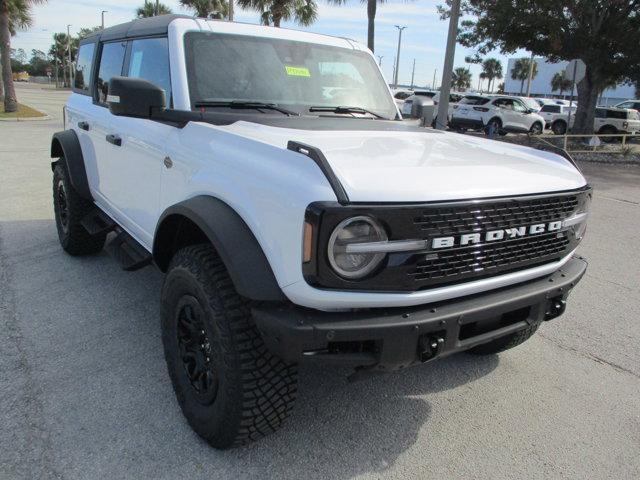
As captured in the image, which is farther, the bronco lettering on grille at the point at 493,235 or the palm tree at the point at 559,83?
the palm tree at the point at 559,83

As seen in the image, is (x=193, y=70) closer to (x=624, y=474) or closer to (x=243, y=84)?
(x=243, y=84)

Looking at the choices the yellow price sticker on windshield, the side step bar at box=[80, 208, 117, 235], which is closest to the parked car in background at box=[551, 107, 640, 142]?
the yellow price sticker on windshield

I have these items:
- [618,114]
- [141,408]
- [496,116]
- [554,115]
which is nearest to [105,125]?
[141,408]

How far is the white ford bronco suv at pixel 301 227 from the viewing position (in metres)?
2.01

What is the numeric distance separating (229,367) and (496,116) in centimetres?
2179

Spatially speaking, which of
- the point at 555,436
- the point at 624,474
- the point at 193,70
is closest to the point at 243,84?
the point at 193,70

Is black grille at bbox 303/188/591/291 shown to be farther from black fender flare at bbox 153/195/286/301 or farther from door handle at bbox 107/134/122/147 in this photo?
door handle at bbox 107/134/122/147

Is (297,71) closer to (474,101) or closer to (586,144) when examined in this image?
(586,144)

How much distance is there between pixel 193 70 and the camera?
3.14m

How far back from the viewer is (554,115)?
26.4 meters

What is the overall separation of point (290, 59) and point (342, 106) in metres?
0.45

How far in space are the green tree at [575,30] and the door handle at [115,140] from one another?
16854mm

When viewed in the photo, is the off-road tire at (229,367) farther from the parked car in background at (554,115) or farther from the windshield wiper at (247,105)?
the parked car in background at (554,115)

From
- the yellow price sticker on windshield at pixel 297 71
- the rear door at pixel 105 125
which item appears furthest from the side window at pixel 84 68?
the yellow price sticker on windshield at pixel 297 71
